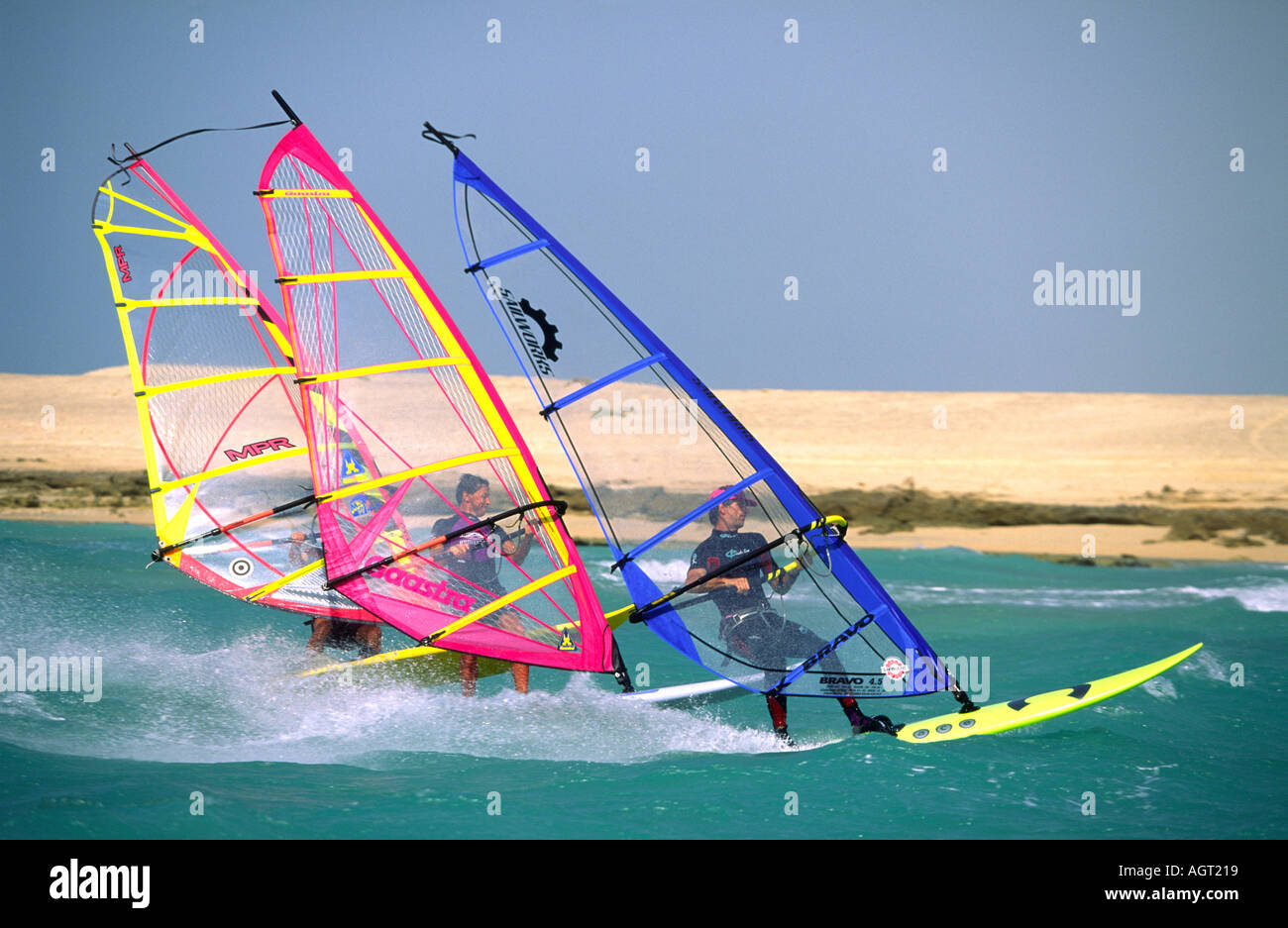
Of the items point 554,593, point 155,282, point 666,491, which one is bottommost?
point 554,593

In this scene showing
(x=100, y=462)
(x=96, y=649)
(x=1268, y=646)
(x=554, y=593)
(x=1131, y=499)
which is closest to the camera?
(x=554, y=593)

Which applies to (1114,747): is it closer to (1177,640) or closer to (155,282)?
(1177,640)

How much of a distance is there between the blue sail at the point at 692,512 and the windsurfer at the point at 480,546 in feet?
1.98

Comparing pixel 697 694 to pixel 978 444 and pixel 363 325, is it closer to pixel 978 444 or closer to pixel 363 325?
pixel 363 325

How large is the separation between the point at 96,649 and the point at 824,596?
5782 mm

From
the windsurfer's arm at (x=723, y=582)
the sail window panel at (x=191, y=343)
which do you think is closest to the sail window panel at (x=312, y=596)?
the sail window panel at (x=191, y=343)

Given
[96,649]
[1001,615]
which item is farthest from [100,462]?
[1001,615]

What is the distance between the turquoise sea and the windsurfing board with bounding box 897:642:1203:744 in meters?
0.14

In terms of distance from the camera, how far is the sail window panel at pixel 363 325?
21.0ft

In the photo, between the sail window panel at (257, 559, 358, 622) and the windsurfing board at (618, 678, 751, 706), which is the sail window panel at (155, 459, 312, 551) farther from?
the windsurfing board at (618, 678, 751, 706)

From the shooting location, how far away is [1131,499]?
20797 millimetres

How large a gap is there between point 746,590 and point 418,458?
2170 millimetres

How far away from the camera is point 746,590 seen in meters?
6.04

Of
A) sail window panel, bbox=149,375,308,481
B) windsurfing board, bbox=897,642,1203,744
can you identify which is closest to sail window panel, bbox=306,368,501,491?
sail window panel, bbox=149,375,308,481
